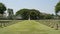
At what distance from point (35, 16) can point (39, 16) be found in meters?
6.68

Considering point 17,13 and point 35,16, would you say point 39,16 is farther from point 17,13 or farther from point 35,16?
point 17,13

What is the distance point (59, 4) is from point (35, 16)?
2761 cm

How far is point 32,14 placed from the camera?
10306 centimetres

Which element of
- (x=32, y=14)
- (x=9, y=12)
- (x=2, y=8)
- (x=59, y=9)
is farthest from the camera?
(x=9, y=12)

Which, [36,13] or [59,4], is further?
[36,13]

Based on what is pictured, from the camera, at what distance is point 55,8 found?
77625mm

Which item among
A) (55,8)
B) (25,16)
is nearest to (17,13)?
(25,16)

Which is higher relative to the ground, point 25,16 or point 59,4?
point 59,4

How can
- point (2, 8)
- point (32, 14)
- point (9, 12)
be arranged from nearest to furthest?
point (2, 8), point (32, 14), point (9, 12)

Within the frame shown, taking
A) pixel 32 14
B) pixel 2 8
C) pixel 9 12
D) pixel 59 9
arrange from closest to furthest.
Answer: pixel 59 9, pixel 2 8, pixel 32 14, pixel 9 12

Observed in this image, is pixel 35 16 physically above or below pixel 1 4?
below

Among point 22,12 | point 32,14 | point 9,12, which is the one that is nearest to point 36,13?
point 32,14

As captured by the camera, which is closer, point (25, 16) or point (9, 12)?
point (25, 16)

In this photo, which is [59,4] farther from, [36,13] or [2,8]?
[2,8]
